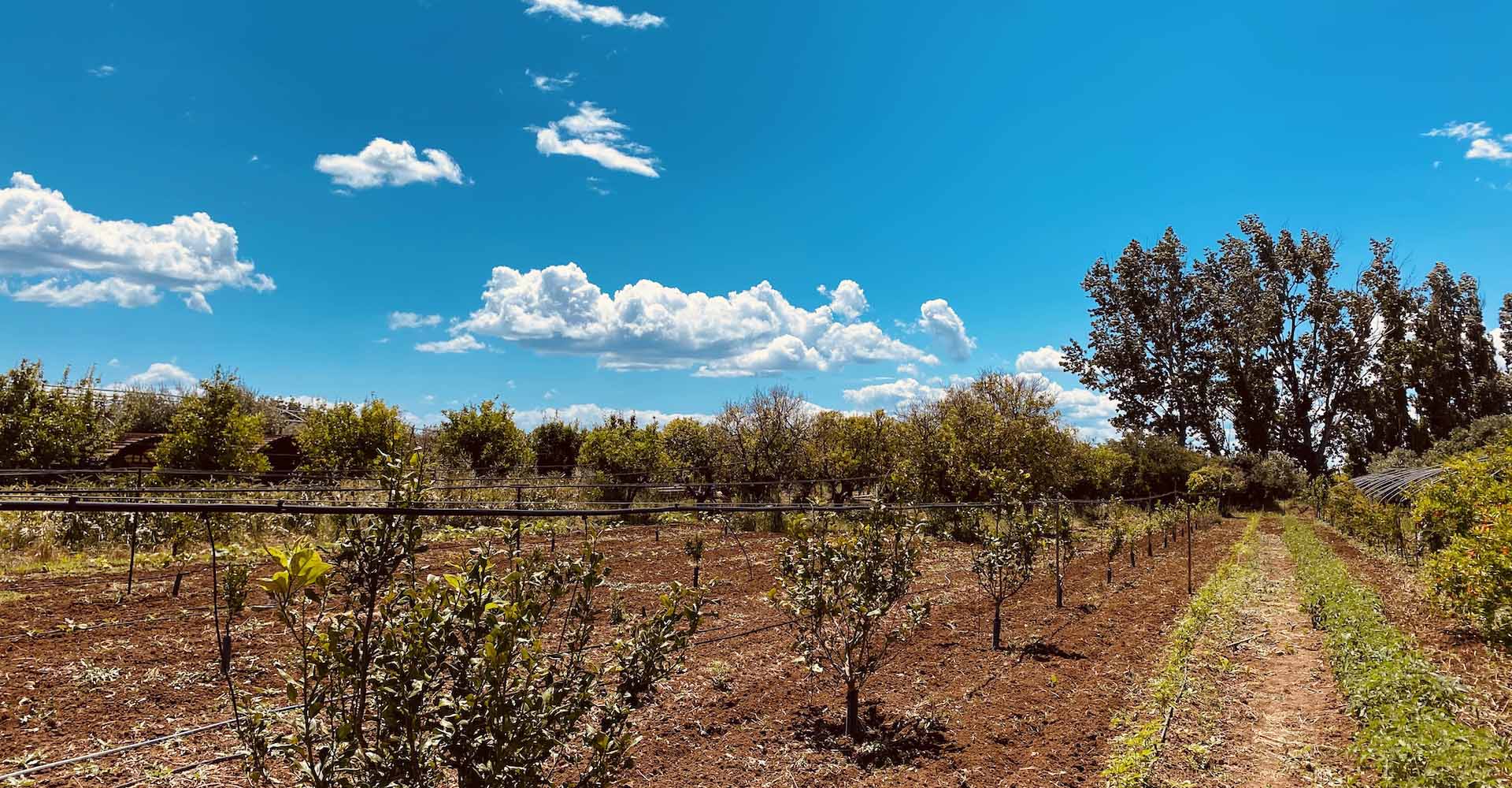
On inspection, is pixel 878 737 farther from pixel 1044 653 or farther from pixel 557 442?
pixel 557 442

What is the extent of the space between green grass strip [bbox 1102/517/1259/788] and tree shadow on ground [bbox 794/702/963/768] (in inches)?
43.3

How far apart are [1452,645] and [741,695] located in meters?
8.82

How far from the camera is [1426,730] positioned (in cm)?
485

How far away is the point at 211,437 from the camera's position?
47.1 feet

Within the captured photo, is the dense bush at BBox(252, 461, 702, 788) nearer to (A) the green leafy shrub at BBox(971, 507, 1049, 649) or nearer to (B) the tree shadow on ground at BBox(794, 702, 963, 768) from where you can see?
(B) the tree shadow on ground at BBox(794, 702, 963, 768)

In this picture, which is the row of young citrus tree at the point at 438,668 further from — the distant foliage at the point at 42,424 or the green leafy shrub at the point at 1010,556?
the distant foliage at the point at 42,424

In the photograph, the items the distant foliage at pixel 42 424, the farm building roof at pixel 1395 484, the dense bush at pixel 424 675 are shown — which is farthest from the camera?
the farm building roof at pixel 1395 484

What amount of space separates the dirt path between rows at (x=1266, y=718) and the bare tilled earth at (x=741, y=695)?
60 cm

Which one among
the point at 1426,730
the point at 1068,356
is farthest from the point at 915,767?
the point at 1068,356

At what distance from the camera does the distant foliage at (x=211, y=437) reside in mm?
14188

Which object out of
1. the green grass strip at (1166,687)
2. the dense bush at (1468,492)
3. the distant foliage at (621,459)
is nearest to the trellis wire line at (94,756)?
the green grass strip at (1166,687)

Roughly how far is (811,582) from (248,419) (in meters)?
14.8

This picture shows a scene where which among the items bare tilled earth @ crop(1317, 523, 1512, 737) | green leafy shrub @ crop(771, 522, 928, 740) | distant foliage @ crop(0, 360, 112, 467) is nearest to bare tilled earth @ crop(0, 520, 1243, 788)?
green leafy shrub @ crop(771, 522, 928, 740)

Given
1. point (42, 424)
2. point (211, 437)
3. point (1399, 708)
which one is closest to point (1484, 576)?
point (1399, 708)
